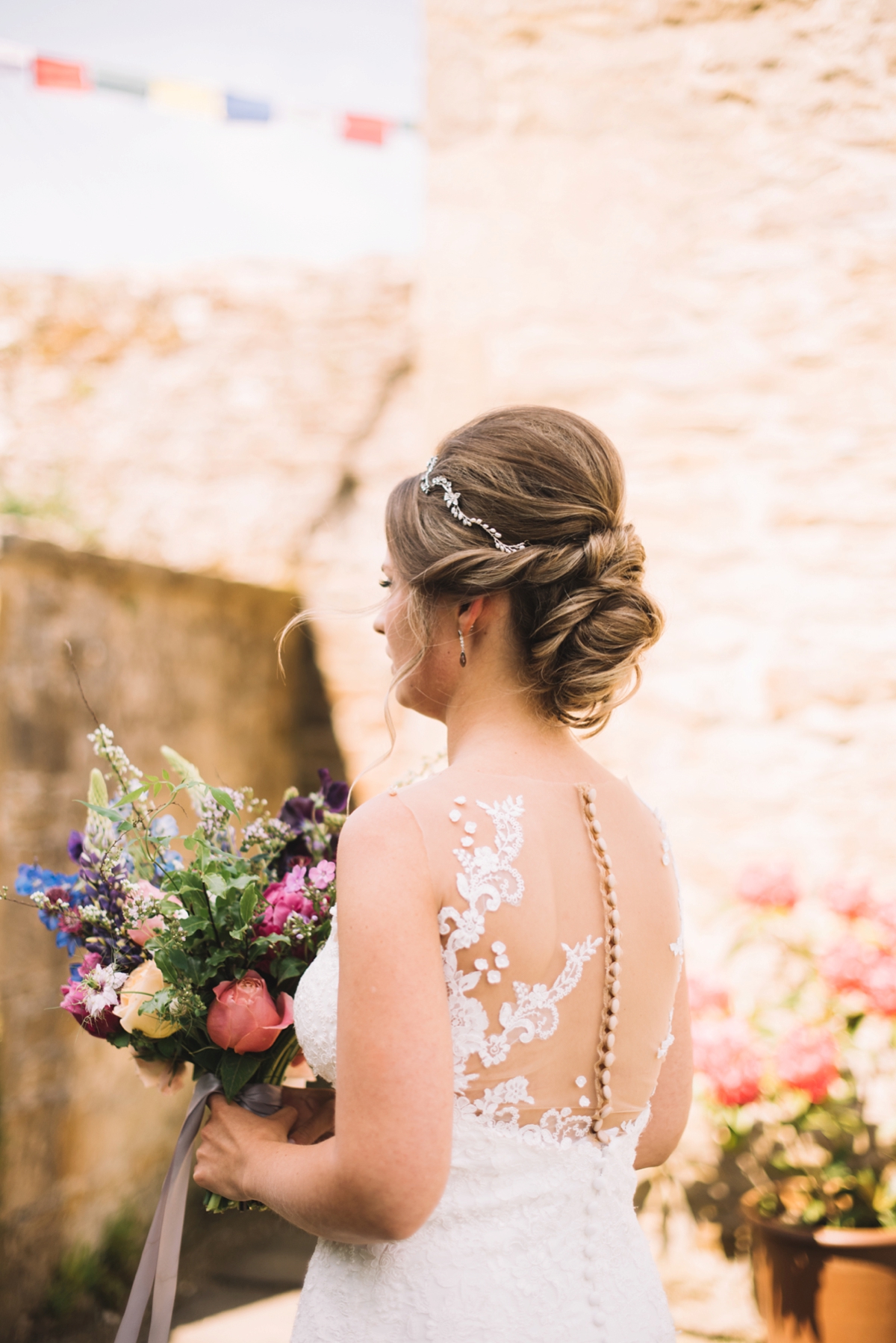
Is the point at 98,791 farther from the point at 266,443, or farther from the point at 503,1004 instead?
→ the point at 266,443

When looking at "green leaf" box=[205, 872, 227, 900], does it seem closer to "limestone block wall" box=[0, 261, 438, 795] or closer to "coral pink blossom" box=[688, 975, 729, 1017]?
"coral pink blossom" box=[688, 975, 729, 1017]

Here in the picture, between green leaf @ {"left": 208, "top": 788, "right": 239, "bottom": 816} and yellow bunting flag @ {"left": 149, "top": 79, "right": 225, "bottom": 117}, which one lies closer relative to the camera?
green leaf @ {"left": 208, "top": 788, "right": 239, "bottom": 816}

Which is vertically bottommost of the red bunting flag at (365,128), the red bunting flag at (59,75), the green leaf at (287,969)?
the green leaf at (287,969)

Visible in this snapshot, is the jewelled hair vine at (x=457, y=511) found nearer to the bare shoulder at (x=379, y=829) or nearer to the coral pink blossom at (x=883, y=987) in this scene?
the bare shoulder at (x=379, y=829)

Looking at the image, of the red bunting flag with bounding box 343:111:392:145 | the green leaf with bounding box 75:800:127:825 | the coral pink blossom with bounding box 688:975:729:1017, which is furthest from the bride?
the red bunting flag with bounding box 343:111:392:145

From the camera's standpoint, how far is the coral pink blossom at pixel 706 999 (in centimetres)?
272

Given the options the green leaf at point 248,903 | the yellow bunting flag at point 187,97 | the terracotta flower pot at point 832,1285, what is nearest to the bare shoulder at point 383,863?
the green leaf at point 248,903

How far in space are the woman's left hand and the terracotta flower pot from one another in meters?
1.73

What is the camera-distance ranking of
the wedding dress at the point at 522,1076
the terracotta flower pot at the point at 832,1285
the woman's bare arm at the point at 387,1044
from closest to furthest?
the woman's bare arm at the point at 387,1044, the wedding dress at the point at 522,1076, the terracotta flower pot at the point at 832,1285

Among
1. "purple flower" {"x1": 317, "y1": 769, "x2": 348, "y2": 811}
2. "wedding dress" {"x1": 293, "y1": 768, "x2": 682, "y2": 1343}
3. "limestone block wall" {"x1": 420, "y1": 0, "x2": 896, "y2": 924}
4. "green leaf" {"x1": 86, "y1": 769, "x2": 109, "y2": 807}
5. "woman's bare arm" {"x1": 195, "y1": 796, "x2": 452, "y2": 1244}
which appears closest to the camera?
"woman's bare arm" {"x1": 195, "y1": 796, "x2": 452, "y2": 1244}

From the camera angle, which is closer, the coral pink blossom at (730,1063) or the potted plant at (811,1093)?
the potted plant at (811,1093)

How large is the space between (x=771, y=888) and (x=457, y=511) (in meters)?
1.88

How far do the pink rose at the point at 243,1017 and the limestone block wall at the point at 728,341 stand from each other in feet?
6.59

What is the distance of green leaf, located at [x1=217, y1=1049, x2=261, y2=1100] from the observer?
52.1 inches
